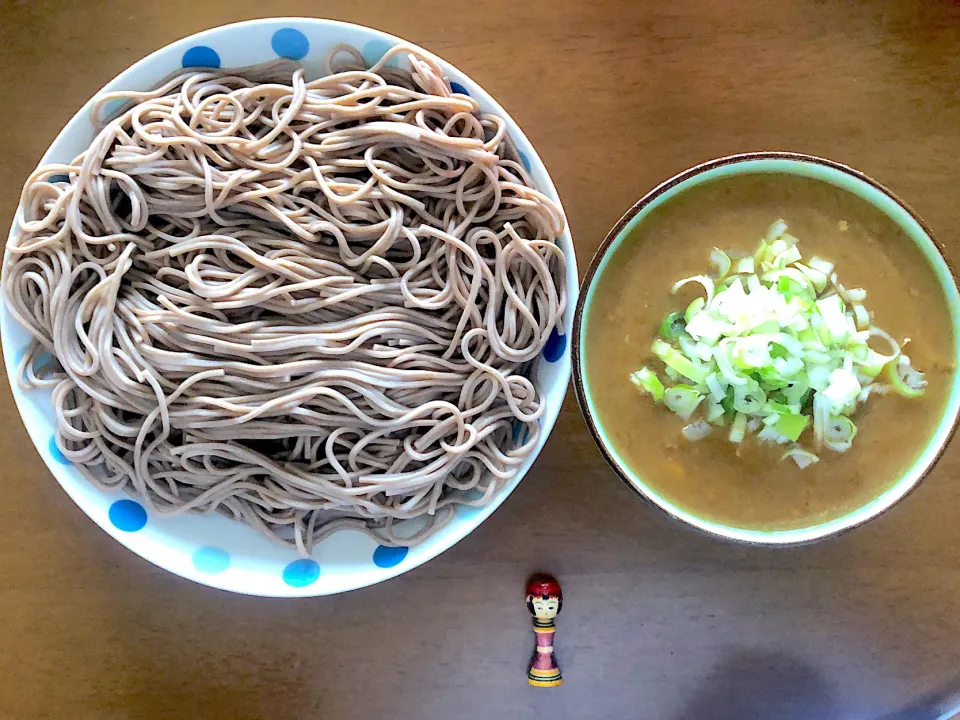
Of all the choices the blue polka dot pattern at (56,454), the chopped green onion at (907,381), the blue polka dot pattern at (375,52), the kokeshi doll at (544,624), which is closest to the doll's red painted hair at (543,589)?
the kokeshi doll at (544,624)

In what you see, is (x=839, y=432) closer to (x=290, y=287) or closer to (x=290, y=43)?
(x=290, y=287)

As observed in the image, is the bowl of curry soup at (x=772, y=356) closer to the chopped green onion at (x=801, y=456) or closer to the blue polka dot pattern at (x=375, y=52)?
the chopped green onion at (x=801, y=456)

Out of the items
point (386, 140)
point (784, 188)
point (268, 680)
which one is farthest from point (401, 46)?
point (268, 680)

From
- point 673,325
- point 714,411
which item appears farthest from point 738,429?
point 673,325

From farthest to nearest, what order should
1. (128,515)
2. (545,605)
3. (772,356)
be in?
(545,605) → (128,515) → (772,356)

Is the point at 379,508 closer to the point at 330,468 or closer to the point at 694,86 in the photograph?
the point at 330,468
